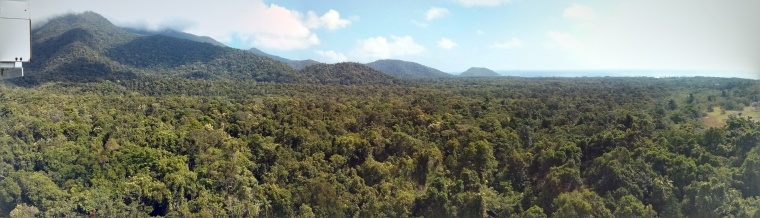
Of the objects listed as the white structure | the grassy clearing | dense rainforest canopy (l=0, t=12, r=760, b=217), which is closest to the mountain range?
dense rainforest canopy (l=0, t=12, r=760, b=217)

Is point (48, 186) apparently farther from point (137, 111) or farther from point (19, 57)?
point (19, 57)

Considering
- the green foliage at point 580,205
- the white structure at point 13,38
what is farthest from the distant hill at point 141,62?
the green foliage at point 580,205

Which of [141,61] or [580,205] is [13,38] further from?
[141,61]

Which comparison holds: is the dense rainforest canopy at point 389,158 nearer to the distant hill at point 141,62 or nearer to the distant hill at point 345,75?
the distant hill at point 141,62

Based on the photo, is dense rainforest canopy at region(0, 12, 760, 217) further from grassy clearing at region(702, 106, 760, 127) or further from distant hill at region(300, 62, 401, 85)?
distant hill at region(300, 62, 401, 85)

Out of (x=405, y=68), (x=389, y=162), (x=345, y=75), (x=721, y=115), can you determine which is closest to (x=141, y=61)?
(x=345, y=75)

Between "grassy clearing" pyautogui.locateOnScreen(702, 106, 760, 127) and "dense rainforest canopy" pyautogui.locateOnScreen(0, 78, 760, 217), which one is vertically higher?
"grassy clearing" pyautogui.locateOnScreen(702, 106, 760, 127)

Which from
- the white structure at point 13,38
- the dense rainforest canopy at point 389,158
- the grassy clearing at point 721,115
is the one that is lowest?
the dense rainforest canopy at point 389,158
